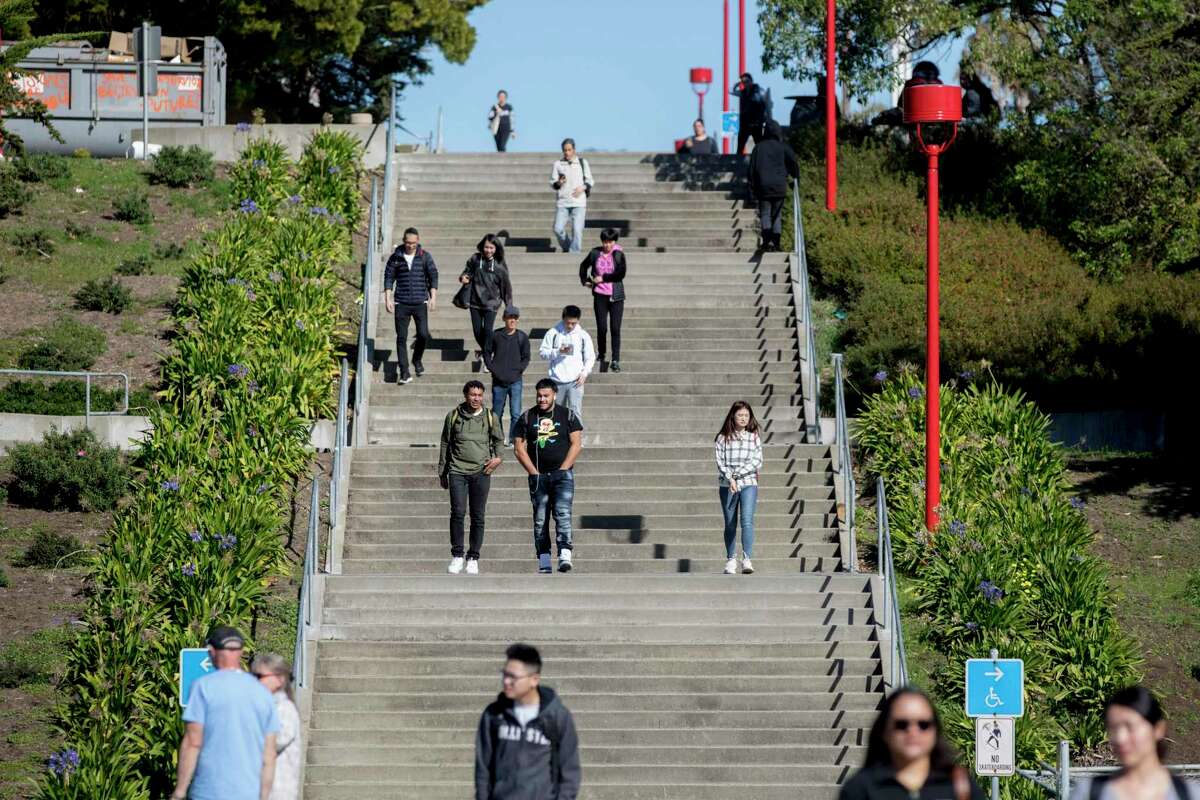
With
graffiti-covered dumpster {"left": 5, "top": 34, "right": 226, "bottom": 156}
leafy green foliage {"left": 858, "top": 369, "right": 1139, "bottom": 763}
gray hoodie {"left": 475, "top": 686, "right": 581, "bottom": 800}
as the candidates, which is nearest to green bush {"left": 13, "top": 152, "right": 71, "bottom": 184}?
graffiti-covered dumpster {"left": 5, "top": 34, "right": 226, "bottom": 156}

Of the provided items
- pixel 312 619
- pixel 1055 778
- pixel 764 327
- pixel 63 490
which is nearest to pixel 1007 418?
pixel 764 327

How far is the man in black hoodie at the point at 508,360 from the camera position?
1883 centimetres

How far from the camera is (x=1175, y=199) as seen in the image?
72.1ft

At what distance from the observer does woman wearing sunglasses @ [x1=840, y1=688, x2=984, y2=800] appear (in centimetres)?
685

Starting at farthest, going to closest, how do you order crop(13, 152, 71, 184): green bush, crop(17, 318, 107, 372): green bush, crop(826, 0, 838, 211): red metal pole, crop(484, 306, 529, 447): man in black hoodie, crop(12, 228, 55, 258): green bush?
1. crop(13, 152, 71, 184): green bush
2. crop(826, 0, 838, 211): red metal pole
3. crop(12, 228, 55, 258): green bush
4. crop(17, 318, 107, 372): green bush
5. crop(484, 306, 529, 447): man in black hoodie

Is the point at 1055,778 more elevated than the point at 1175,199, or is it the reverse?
the point at 1175,199

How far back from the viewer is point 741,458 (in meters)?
16.5

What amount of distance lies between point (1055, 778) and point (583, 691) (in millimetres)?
3688

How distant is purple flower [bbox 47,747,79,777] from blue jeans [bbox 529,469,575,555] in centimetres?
455

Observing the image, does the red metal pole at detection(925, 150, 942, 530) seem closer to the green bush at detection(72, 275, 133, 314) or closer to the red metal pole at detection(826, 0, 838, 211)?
the red metal pole at detection(826, 0, 838, 211)

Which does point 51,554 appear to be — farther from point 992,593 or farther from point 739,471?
point 992,593

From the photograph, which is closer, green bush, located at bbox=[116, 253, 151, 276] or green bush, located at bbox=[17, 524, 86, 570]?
green bush, located at bbox=[17, 524, 86, 570]

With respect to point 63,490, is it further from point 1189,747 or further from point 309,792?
point 1189,747

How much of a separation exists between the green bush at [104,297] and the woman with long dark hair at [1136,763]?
722 inches
